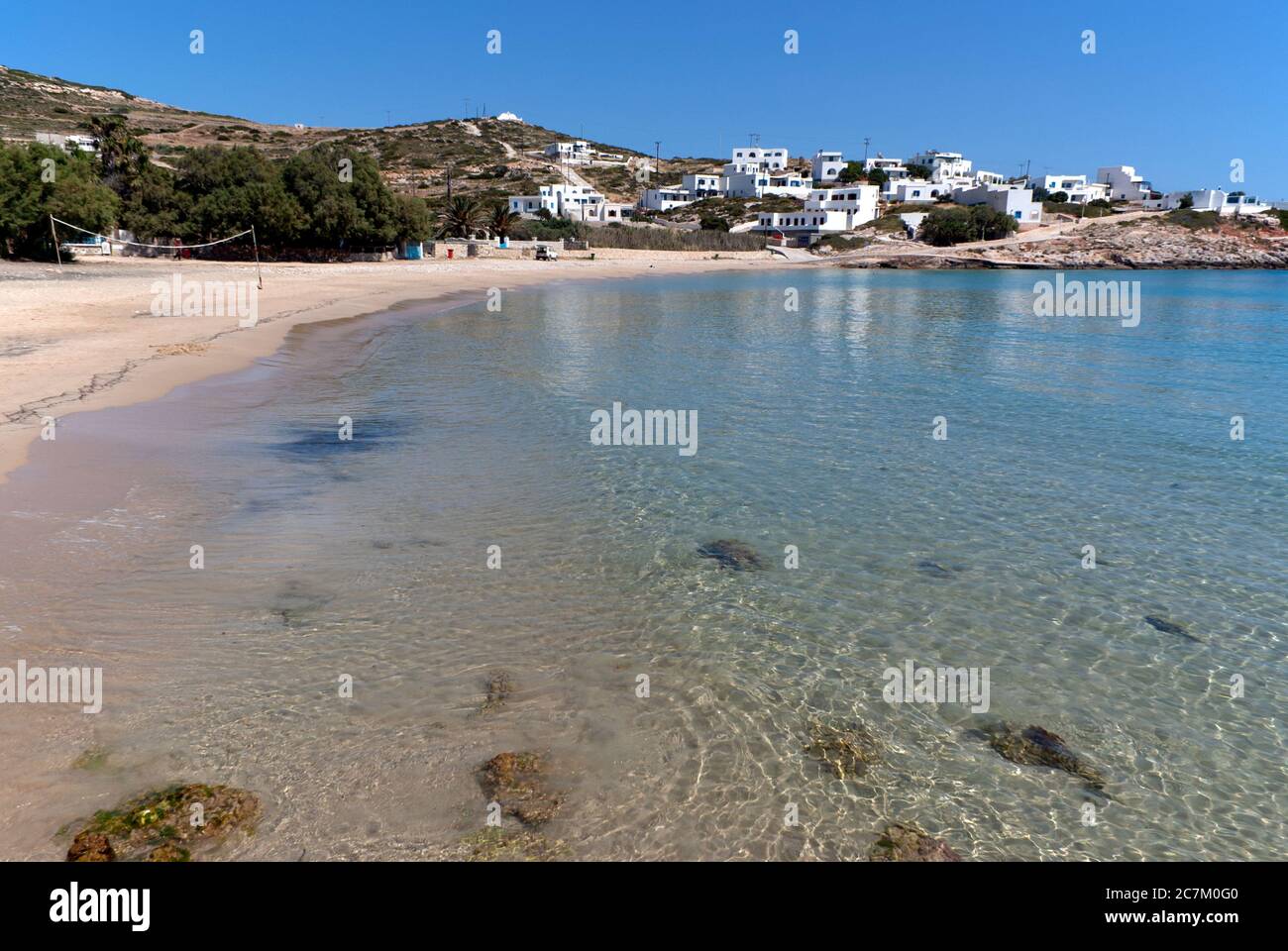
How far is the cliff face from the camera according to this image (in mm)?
104750

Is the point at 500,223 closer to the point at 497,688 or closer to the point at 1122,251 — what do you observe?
the point at 497,688

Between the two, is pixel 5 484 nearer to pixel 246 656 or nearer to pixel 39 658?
pixel 39 658

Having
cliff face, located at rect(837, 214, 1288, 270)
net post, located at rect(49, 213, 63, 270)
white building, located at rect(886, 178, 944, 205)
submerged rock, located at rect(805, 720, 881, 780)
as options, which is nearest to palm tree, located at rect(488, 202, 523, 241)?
net post, located at rect(49, 213, 63, 270)

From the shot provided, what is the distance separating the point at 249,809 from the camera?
16.7 feet

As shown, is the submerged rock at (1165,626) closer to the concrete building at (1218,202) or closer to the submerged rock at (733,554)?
the submerged rock at (733,554)

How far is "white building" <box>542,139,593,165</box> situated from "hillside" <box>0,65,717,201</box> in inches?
118

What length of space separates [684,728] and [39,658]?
5297mm

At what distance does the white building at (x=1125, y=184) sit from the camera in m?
171

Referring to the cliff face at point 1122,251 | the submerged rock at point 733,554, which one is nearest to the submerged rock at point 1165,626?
the submerged rock at point 733,554

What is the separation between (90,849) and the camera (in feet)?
15.2

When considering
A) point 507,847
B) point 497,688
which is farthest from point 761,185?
point 507,847
